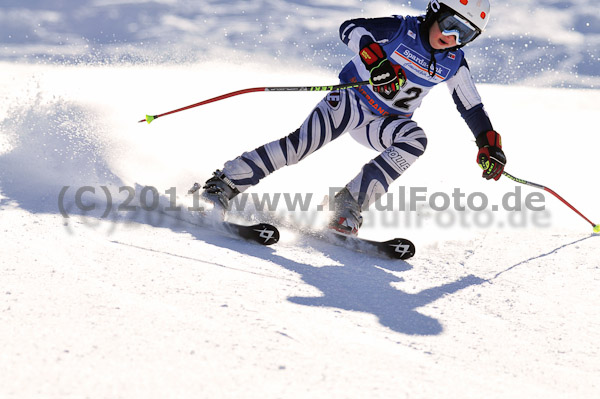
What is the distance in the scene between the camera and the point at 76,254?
9.27 ft

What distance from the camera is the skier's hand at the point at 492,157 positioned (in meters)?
3.80

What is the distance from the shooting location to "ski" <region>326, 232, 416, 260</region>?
3592 millimetres

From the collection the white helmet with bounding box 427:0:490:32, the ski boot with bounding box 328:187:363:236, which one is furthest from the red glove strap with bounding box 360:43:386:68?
the ski boot with bounding box 328:187:363:236

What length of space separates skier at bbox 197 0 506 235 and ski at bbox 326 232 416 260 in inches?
3.9

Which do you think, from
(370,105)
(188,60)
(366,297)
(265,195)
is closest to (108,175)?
(265,195)

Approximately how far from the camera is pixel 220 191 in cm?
389

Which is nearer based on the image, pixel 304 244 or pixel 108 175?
pixel 304 244

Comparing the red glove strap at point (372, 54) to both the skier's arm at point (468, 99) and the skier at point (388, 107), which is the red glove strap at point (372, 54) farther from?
the skier's arm at point (468, 99)

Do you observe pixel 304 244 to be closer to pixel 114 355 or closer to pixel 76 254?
pixel 76 254

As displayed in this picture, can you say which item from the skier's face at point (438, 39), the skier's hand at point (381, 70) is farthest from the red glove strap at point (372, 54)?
the skier's face at point (438, 39)

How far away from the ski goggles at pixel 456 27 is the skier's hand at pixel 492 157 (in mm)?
681

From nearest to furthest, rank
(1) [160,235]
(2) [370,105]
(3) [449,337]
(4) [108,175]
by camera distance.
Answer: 1. (3) [449,337]
2. (1) [160,235]
3. (2) [370,105]
4. (4) [108,175]

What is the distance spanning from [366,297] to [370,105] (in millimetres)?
1615

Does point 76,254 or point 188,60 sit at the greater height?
point 188,60
